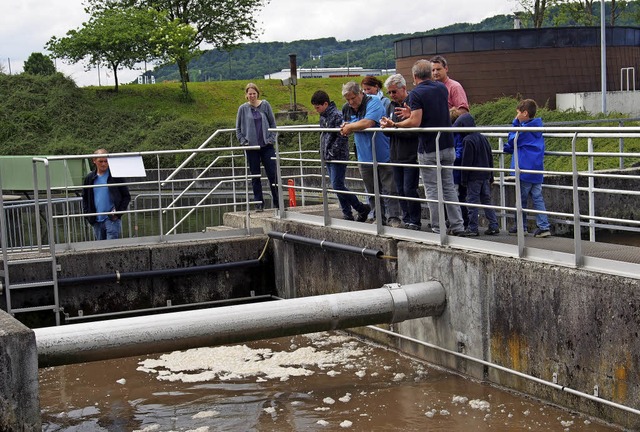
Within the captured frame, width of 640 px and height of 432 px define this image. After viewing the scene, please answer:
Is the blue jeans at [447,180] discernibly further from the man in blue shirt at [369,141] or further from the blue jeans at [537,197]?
the man in blue shirt at [369,141]

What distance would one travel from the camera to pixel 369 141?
11055mm

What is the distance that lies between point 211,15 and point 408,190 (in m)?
42.6

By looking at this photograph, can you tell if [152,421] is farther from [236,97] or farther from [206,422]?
[236,97]

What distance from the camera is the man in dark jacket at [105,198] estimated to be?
12.3 metres

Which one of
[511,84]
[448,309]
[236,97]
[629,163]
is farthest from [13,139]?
[448,309]

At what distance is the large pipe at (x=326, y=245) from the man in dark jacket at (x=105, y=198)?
1912mm

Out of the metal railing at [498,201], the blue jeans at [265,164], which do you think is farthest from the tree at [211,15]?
the blue jeans at [265,164]

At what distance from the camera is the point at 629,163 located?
19094 mm

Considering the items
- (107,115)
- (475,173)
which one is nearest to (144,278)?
(475,173)

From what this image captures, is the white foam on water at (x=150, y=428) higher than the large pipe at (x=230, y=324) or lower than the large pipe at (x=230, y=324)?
lower

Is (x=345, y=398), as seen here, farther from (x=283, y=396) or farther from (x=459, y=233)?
(x=459, y=233)

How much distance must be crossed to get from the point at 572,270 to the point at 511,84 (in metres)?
28.3

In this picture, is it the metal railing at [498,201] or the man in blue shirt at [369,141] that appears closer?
the metal railing at [498,201]

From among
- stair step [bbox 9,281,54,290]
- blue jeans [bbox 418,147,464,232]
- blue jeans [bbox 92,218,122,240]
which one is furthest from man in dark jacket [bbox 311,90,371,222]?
stair step [bbox 9,281,54,290]
